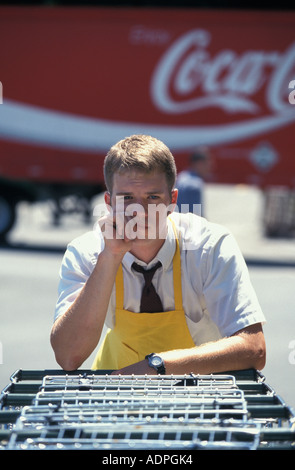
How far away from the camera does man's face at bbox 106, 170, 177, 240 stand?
2.84 meters

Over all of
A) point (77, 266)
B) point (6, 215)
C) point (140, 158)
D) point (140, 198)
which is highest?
point (140, 158)

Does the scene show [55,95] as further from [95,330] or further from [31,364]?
[95,330]

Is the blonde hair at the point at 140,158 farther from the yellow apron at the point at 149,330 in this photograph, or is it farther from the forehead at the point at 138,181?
the yellow apron at the point at 149,330

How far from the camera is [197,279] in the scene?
10.1 feet

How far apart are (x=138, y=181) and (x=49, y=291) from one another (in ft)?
29.2

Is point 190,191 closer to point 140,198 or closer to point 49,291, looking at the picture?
point 49,291

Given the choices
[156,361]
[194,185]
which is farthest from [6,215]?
[156,361]

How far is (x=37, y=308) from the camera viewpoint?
10258 mm

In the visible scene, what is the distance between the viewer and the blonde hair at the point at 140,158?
2834mm

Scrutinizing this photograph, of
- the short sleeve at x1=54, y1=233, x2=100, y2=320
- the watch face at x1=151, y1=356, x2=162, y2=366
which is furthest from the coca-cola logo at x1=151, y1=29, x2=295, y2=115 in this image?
the watch face at x1=151, y1=356, x2=162, y2=366

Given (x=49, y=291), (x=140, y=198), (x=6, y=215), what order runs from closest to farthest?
(x=140, y=198) < (x=49, y=291) < (x=6, y=215)

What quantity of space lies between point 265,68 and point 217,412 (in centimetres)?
1507

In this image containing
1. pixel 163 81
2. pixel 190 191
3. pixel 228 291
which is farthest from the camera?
pixel 163 81

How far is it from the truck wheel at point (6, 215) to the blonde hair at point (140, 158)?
14.8m
